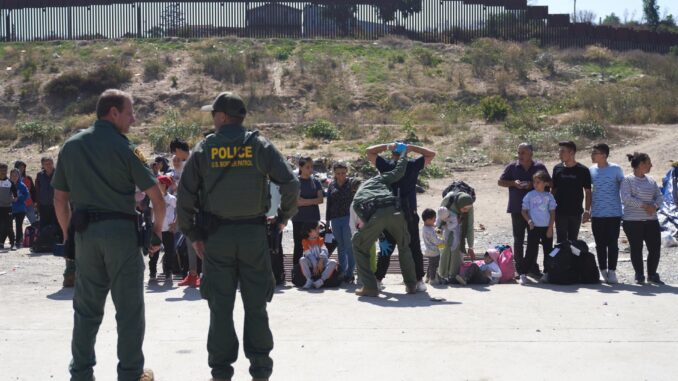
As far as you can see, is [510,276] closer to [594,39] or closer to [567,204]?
[567,204]

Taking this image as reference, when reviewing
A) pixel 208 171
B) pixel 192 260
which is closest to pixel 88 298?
pixel 208 171

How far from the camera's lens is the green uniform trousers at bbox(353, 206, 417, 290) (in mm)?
10414

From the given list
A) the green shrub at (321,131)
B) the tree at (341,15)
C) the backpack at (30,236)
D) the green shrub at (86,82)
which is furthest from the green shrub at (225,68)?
the backpack at (30,236)

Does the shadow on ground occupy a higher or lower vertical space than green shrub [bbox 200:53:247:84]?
lower

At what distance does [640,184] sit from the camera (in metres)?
11.3

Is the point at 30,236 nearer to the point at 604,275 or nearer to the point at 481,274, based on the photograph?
the point at 481,274

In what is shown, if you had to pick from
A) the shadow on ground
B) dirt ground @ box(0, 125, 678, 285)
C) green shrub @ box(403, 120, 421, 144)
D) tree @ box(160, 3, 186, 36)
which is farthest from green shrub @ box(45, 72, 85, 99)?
the shadow on ground

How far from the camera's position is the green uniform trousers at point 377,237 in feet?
34.2

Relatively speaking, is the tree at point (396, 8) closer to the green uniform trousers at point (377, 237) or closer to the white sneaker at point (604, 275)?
the white sneaker at point (604, 275)

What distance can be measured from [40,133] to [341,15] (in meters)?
19.4

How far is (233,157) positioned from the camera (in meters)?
6.46

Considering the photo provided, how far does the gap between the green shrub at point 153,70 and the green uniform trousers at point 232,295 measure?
34035 mm

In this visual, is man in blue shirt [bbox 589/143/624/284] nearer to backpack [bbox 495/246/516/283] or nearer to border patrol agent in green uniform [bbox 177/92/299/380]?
backpack [bbox 495/246/516/283]

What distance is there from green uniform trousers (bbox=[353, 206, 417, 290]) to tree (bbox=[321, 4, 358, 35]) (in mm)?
36520
